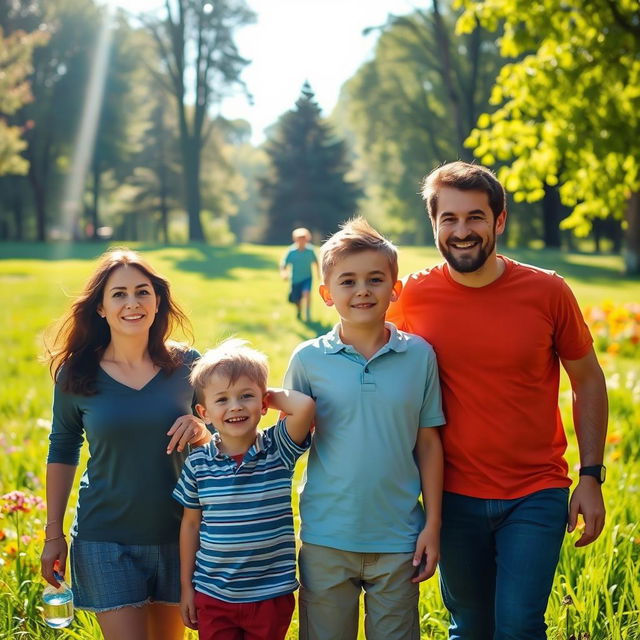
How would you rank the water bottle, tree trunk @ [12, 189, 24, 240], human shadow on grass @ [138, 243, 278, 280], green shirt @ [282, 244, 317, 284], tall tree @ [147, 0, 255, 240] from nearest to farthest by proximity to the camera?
1. the water bottle
2. green shirt @ [282, 244, 317, 284]
3. human shadow on grass @ [138, 243, 278, 280]
4. tall tree @ [147, 0, 255, 240]
5. tree trunk @ [12, 189, 24, 240]

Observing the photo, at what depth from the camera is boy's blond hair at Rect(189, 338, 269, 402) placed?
287cm

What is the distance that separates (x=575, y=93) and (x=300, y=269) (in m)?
5.23

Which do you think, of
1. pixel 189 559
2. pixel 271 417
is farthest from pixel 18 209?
pixel 189 559

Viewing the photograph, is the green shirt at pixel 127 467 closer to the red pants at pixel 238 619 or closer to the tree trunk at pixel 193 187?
the red pants at pixel 238 619

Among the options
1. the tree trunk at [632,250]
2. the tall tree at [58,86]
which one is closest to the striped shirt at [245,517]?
the tree trunk at [632,250]

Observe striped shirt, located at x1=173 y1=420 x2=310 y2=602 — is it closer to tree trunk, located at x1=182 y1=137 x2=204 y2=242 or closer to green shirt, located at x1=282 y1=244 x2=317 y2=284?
green shirt, located at x1=282 y1=244 x2=317 y2=284

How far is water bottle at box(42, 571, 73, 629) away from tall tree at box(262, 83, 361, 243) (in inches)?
1188

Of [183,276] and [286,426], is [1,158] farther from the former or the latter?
[286,426]

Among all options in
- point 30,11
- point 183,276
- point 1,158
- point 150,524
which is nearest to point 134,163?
point 30,11

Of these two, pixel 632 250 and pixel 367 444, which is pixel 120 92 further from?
pixel 367 444

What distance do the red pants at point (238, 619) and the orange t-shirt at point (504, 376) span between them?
0.76 meters

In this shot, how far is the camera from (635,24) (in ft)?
27.5

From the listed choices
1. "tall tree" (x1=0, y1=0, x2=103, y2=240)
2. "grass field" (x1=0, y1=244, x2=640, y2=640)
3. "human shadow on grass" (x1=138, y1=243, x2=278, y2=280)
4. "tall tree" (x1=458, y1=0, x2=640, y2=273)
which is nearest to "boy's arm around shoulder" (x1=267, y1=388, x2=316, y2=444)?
"grass field" (x1=0, y1=244, x2=640, y2=640)

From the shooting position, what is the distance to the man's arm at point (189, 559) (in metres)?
2.90
